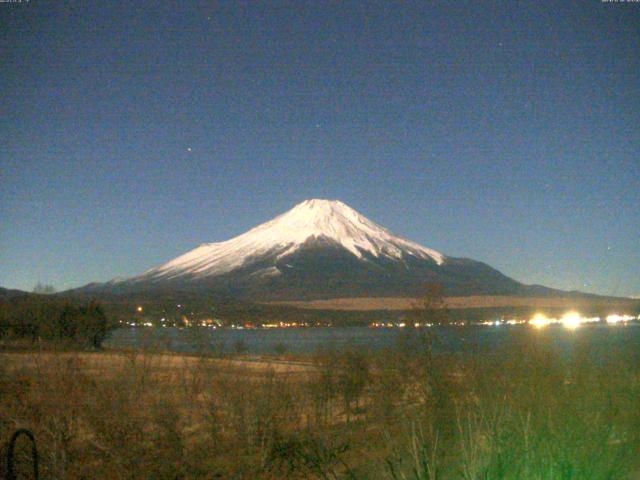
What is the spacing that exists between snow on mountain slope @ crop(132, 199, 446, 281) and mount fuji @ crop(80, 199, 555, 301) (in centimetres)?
17

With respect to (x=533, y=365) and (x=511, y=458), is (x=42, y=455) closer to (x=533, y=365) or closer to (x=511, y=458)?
(x=533, y=365)

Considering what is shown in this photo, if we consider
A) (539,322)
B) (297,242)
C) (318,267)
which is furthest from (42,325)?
(297,242)

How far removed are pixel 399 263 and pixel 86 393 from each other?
109795 millimetres

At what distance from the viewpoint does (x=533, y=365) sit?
8.02 meters

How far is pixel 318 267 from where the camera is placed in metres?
123

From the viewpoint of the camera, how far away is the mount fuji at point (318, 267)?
103688mm

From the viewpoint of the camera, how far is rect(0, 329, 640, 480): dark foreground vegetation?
4.66m

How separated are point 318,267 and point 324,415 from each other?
10962cm

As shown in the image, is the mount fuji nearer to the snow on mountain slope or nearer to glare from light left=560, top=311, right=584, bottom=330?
the snow on mountain slope

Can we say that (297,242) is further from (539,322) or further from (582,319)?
(539,322)

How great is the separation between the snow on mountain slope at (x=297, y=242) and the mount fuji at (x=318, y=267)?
17 cm

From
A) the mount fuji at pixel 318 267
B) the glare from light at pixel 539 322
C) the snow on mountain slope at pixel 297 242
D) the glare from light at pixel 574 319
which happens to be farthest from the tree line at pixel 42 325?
the snow on mountain slope at pixel 297 242

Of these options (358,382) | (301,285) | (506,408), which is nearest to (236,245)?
(301,285)

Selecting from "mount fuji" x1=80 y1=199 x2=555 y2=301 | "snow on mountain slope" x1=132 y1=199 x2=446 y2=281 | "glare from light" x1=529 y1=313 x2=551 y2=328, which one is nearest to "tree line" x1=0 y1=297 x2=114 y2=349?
"glare from light" x1=529 y1=313 x2=551 y2=328
